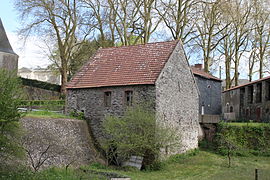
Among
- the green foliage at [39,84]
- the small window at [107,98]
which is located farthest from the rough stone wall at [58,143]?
the green foliage at [39,84]

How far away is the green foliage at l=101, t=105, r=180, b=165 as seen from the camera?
2214cm

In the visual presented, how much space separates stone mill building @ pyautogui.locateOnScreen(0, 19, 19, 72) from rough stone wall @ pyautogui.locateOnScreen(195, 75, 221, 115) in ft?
67.4

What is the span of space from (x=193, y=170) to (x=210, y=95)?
17.4 metres

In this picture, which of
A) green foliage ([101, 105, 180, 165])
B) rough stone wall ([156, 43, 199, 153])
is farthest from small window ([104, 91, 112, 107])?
rough stone wall ([156, 43, 199, 153])

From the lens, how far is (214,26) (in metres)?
38.1

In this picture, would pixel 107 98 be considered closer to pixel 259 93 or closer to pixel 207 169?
pixel 207 169

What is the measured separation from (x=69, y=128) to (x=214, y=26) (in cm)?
2130

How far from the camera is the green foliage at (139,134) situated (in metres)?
22.1

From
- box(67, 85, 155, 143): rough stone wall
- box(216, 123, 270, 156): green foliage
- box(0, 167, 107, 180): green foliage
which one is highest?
box(67, 85, 155, 143): rough stone wall

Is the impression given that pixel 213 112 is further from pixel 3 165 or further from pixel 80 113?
pixel 3 165

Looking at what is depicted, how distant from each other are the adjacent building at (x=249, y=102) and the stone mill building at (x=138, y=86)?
26.9 feet

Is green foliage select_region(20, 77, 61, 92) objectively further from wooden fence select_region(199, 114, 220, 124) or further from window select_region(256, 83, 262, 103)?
window select_region(256, 83, 262, 103)

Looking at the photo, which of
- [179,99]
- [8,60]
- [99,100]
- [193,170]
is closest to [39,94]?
[8,60]

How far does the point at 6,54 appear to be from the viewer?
40.1 meters
